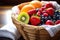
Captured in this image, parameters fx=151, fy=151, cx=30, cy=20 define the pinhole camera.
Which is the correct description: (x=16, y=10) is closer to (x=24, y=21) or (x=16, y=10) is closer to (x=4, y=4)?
(x=24, y=21)

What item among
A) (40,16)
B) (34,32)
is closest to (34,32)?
(34,32)

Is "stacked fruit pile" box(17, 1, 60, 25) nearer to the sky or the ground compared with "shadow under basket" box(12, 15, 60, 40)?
nearer to the sky

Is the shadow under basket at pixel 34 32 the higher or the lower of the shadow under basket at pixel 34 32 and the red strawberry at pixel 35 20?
the lower

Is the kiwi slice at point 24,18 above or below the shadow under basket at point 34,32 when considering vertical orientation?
above

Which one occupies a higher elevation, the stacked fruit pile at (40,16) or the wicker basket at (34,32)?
the stacked fruit pile at (40,16)

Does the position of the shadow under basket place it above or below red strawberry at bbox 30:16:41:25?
below

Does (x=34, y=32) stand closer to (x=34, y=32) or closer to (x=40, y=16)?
(x=34, y=32)

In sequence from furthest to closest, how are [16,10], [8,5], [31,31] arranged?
1. [8,5]
2. [16,10]
3. [31,31]

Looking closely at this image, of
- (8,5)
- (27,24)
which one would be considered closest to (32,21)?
(27,24)

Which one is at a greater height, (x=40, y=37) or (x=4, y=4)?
(x=40, y=37)

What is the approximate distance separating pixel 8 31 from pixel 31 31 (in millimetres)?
122

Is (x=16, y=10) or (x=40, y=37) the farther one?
(x=16, y=10)

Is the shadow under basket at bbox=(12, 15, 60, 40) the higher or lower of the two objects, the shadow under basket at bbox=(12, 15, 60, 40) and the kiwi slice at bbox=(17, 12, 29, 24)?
the lower

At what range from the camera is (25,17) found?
26.6 inches
